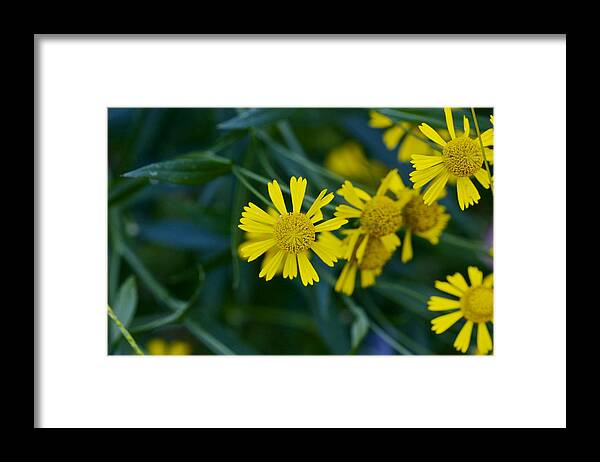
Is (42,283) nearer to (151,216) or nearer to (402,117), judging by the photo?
(151,216)

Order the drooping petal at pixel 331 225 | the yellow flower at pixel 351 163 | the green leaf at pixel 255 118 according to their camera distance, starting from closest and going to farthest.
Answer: the drooping petal at pixel 331 225 → the green leaf at pixel 255 118 → the yellow flower at pixel 351 163

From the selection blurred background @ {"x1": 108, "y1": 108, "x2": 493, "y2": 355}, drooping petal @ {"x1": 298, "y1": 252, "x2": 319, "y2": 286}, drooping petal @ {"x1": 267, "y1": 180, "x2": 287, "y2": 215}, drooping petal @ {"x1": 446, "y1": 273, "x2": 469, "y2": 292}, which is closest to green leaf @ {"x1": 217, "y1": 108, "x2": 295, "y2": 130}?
blurred background @ {"x1": 108, "y1": 108, "x2": 493, "y2": 355}

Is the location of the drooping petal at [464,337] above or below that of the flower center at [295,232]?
below

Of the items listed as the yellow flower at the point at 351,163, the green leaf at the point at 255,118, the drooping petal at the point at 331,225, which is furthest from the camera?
the yellow flower at the point at 351,163

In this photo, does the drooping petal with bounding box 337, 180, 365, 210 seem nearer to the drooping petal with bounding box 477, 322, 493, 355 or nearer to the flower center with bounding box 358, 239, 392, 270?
the flower center with bounding box 358, 239, 392, 270

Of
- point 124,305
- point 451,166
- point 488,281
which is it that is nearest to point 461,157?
point 451,166

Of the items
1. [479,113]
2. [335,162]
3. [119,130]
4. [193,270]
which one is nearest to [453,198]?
[479,113]

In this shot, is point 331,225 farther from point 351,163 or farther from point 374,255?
point 351,163

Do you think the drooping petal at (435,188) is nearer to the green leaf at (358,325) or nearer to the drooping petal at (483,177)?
the drooping petal at (483,177)

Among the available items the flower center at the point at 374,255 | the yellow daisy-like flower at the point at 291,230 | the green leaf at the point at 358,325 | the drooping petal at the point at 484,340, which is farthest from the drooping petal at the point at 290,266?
the drooping petal at the point at 484,340
